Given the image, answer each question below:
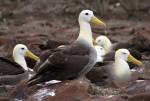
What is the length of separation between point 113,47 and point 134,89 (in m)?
4.96

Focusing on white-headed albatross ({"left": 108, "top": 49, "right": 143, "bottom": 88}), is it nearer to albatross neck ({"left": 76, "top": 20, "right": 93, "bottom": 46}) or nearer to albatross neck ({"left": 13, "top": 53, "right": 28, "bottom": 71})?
albatross neck ({"left": 76, "top": 20, "right": 93, "bottom": 46})

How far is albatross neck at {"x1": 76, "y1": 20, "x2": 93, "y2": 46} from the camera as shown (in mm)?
10562

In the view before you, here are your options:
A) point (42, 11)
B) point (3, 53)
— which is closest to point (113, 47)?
point (3, 53)

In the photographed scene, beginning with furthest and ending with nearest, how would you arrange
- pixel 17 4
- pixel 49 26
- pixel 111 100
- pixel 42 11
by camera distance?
pixel 17 4 → pixel 42 11 → pixel 49 26 → pixel 111 100

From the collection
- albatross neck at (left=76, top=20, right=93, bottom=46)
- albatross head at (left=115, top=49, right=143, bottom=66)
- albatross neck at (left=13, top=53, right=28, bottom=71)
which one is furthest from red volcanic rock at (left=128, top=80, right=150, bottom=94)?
albatross neck at (left=13, top=53, right=28, bottom=71)

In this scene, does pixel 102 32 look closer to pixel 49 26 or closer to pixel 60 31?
pixel 60 31

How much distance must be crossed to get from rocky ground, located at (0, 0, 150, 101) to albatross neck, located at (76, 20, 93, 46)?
0.99 meters

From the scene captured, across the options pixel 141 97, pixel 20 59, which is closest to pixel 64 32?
pixel 20 59

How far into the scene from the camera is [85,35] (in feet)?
35.4

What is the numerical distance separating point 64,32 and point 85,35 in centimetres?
811

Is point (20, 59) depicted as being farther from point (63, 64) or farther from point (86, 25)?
point (63, 64)

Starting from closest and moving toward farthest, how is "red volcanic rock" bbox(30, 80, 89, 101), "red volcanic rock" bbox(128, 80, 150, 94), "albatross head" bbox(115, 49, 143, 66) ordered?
"red volcanic rock" bbox(30, 80, 89, 101) < "red volcanic rock" bbox(128, 80, 150, 94) < "albatross head" bbox(115, 49, 143, 66)

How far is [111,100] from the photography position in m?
8.60

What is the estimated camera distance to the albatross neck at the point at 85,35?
1056 cm
